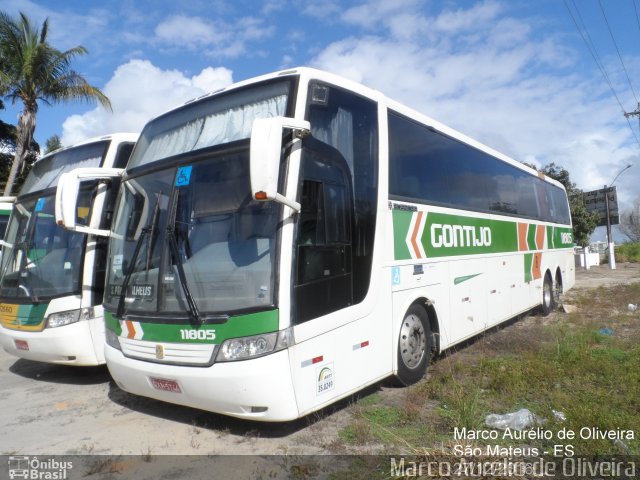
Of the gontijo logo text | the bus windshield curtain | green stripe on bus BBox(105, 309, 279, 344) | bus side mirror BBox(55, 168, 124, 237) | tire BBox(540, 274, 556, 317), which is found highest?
the bus windshield curtain

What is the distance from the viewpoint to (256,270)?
172 inches

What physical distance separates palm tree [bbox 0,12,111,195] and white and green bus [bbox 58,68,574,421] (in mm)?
16604

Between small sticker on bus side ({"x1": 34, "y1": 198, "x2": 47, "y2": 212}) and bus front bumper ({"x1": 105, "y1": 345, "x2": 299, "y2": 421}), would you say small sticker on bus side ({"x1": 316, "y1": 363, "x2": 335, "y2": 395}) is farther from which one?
small sticker on bus side ({"x1": 34, "y1": 198, "x2": 47, "y2": 212})

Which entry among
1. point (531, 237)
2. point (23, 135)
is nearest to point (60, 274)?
point (531, 237)

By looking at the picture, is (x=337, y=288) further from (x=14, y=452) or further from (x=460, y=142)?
(x=460, y=142)

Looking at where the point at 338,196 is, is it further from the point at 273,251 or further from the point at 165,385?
the point at 165,385

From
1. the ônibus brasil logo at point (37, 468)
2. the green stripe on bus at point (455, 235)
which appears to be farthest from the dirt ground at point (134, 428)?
the green stripe on bus at point (455, 235)

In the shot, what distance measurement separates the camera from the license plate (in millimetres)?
4617

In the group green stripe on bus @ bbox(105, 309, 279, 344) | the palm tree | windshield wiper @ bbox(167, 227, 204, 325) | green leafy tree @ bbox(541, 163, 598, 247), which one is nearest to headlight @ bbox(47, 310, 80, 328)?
green stripe on bus @ bbox(105, 309, 279, 344)

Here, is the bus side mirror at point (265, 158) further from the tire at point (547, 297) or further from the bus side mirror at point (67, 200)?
the tire at point (547, 297)

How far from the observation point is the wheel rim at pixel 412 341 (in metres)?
6.05

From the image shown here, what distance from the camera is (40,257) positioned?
680 centimetres

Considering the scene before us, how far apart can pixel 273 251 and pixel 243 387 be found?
1143 millimetres

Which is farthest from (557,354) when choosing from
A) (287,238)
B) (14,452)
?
(14,452)
